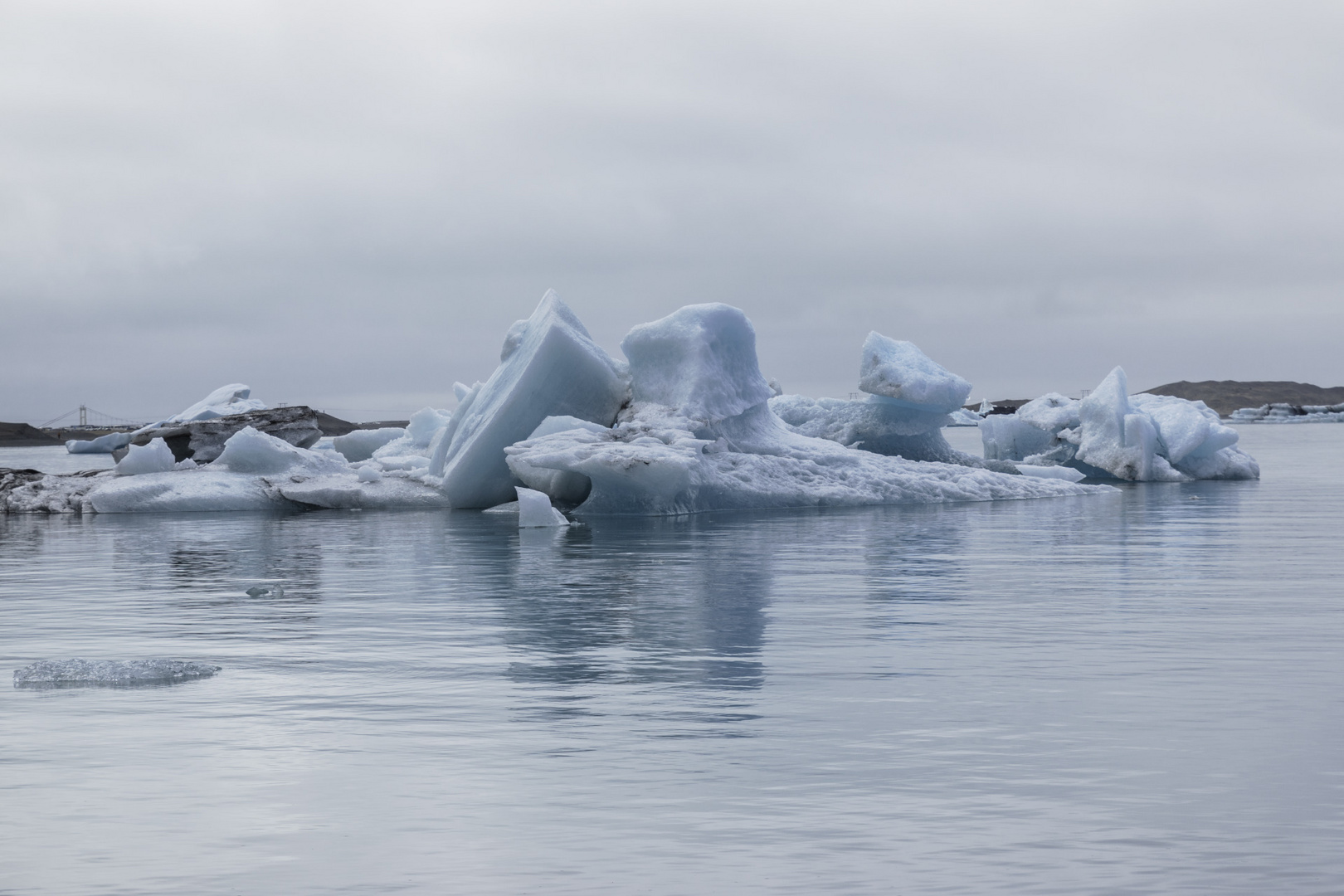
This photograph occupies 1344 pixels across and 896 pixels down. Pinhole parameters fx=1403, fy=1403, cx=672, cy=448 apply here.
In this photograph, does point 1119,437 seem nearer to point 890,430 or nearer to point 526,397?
point 890,430

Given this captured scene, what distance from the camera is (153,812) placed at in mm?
3949

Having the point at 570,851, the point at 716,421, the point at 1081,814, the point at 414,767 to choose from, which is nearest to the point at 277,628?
the point at 414,767

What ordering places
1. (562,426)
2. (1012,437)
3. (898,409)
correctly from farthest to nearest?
(1012,437), (898,409), (562,426)

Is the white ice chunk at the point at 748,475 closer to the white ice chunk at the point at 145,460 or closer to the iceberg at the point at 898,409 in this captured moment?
the iceberg at the point at 898,409

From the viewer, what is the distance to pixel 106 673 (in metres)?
5.91

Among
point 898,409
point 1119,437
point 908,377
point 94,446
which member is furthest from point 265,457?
point 94,446

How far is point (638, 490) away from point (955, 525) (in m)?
3.87

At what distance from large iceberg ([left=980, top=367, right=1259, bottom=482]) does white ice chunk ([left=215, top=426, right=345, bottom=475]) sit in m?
13.4

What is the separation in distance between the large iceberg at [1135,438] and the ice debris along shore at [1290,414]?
72476mm

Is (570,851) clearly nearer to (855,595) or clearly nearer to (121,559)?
(855,595)

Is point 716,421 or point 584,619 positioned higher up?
point 716,421

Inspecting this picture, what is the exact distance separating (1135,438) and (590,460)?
12.8 m

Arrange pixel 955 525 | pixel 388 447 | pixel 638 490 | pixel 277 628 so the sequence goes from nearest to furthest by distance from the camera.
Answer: pixel 277 628 → pixel 955 525 → pixel 638 490 → pixel 388 447

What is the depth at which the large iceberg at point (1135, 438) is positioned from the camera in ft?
80.9
